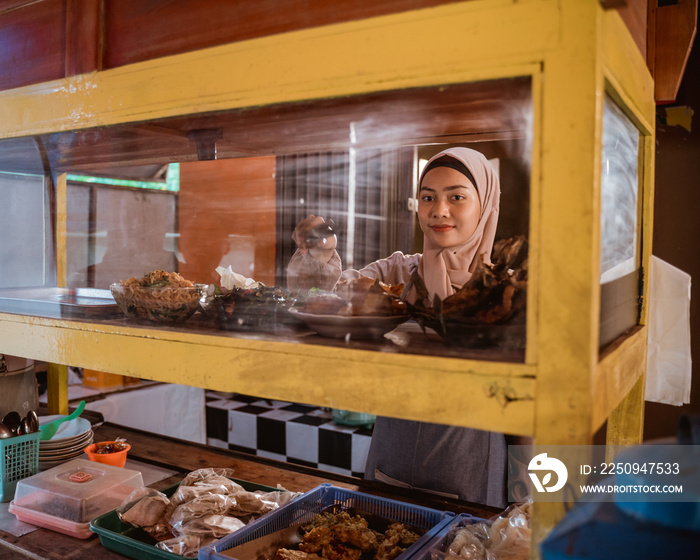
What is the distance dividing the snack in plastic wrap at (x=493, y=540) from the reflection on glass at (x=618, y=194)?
0.64 m

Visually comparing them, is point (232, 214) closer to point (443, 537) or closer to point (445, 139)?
point (445, 139)

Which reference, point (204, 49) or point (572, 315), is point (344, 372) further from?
point (204, 49)

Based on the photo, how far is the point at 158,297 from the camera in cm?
117

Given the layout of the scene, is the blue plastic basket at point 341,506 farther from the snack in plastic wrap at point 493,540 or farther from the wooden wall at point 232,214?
the wooden wall at point 232,214

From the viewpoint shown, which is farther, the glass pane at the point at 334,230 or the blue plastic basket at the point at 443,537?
the blue plastic basket at the point at 443,537

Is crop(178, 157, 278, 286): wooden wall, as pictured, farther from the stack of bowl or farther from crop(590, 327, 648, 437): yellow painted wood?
crop(590, 327, 648, 437): yellow painted wood

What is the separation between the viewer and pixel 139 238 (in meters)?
2.31

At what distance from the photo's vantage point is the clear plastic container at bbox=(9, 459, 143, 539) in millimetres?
1466

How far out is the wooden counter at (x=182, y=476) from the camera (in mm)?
1376

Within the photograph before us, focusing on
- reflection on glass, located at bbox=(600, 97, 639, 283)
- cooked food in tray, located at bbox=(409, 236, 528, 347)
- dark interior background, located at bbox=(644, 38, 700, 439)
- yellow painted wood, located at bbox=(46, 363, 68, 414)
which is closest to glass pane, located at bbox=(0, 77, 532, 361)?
cooked food in tray, located at bbox=(409, 236, 528, 347)

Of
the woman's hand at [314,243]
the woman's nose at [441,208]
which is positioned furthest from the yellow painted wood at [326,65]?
the woman's nose at [441,208]

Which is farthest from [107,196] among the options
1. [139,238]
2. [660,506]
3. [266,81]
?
[660,506]

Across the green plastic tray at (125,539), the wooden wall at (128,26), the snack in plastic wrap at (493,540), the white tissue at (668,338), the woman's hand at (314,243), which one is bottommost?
the green plastic tray at (125,539)

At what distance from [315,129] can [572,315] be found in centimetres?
77
